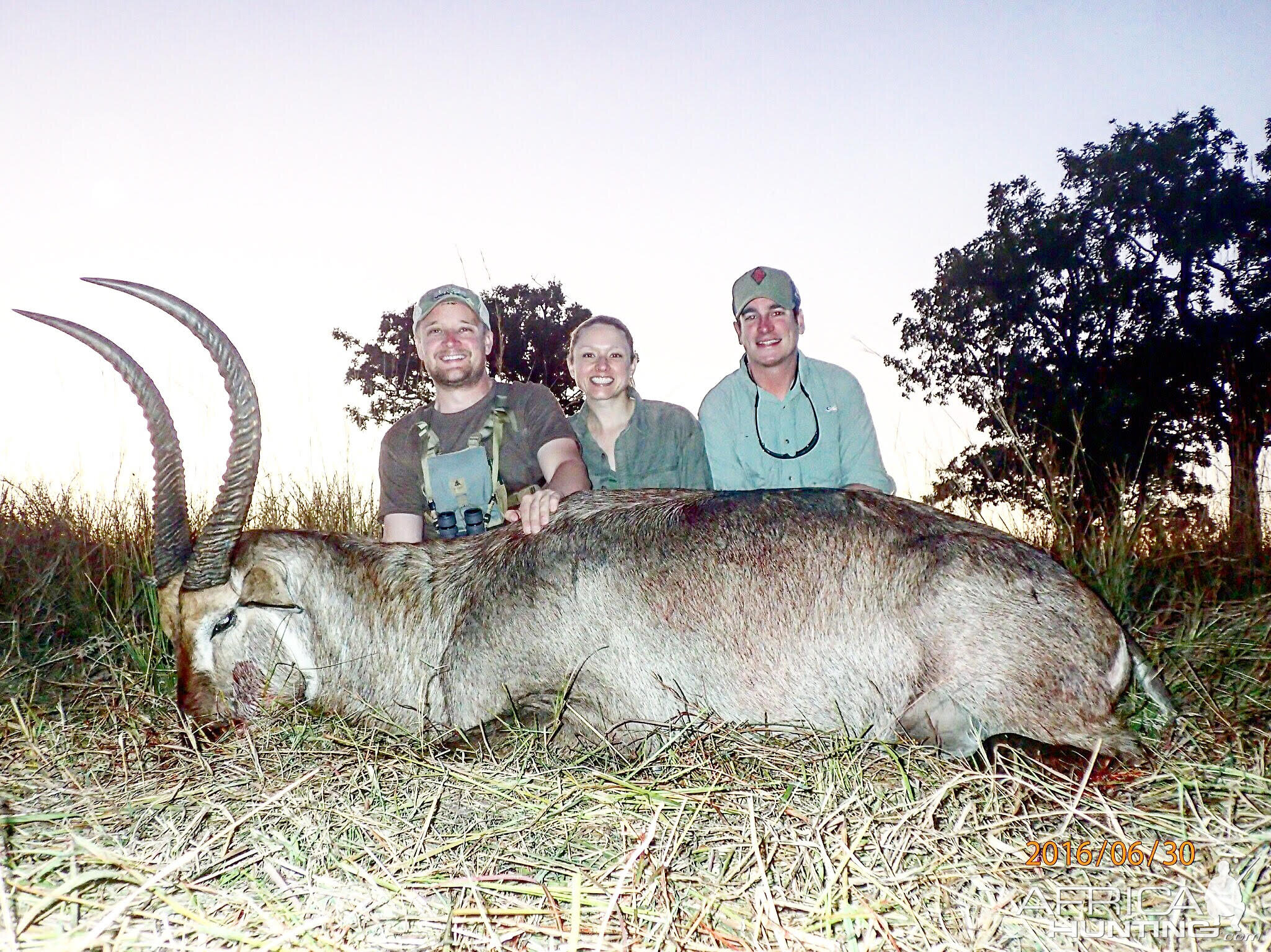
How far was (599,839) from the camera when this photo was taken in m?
2.65

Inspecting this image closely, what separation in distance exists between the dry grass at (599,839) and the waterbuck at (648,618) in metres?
0.15

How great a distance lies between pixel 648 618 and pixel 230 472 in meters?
1.74

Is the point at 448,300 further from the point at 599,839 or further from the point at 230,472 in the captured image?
the point at 599,839

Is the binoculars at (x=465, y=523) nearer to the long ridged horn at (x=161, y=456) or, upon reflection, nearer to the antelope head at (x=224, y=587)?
the antelope head at (x=224, y=587)

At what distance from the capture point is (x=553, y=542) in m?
3.79

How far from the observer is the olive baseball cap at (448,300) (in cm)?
579

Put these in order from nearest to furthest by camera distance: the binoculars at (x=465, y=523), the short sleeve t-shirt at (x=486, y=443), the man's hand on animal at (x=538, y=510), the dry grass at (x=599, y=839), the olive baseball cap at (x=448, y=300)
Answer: the dry grass at (x=599, y=839), the man's hand on animal at (x=538, y=510), the binoculars at (x=465, y=523), the short sleeve t-shirt at (x=486, y=443), the olive baseball cap at (x=448, y=300)

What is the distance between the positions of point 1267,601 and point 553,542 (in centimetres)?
463

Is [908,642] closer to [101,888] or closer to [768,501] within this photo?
[768,501]

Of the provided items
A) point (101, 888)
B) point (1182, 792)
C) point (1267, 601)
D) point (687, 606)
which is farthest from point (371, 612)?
point (1267, 601)

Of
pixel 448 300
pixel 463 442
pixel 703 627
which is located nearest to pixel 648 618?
pixel 703 627

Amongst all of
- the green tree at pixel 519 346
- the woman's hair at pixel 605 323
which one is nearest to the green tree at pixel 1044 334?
the green tree at pixel 519 346
